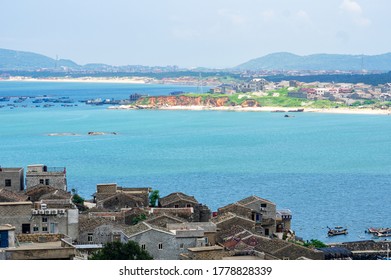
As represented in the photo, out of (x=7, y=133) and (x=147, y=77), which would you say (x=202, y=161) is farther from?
(x=147, y=77)

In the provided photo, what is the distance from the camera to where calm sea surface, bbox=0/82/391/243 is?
41.6 feet

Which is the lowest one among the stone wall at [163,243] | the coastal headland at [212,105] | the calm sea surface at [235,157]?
the coastal headland at [212,105]

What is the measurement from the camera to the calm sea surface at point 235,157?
41.6ft

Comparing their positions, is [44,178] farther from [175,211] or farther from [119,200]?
[175,211]

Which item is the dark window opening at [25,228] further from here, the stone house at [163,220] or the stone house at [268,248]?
the stone house at [268,248]

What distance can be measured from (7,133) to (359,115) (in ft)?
62.4

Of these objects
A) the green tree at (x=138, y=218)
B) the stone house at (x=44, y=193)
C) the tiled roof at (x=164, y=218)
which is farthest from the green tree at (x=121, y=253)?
the stone house at (x=44, y=193)

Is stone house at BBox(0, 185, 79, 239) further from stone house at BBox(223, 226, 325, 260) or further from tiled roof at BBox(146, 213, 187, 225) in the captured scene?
stone house at BBox(223, 226, 325, 260)

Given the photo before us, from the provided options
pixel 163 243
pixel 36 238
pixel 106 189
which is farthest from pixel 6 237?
pixel 106 189

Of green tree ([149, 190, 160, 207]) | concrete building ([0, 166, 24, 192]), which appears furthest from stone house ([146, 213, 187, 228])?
concrete building ([0, 166, 24, 192])

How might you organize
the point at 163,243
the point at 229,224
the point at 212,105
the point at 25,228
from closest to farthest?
the point at 163,243 → the point at 25,228 → the point at 229,224 → the point at 212,105

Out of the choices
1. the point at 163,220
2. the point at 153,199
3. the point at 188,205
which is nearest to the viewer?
the point at 163,220

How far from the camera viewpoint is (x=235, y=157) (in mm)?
20969

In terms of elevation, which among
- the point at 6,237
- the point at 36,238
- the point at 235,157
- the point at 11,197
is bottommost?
the point at 235,157
